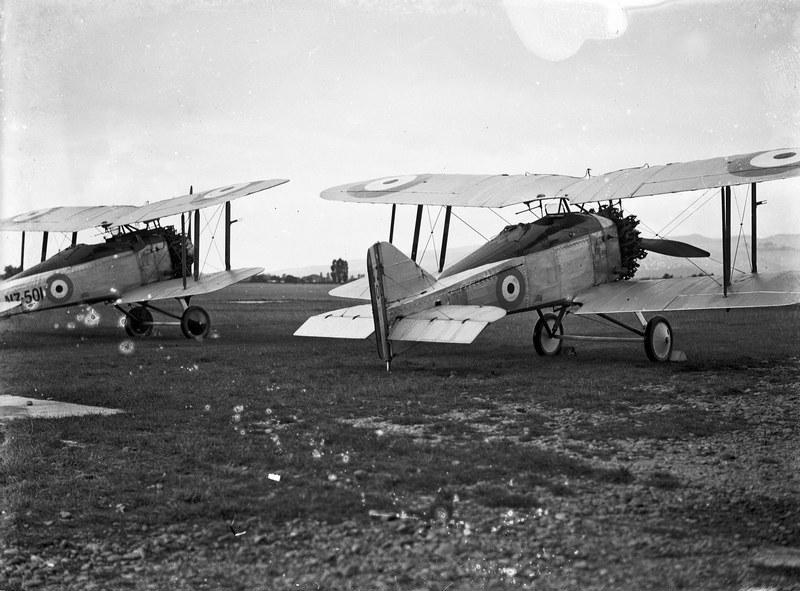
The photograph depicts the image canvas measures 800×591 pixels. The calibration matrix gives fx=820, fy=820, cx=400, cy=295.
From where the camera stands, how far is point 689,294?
41.5 feet


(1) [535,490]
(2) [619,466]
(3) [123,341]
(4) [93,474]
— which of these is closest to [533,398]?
(2) [619,466]

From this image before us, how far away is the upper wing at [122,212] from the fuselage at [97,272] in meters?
0.56

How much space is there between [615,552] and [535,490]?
4.11 feet

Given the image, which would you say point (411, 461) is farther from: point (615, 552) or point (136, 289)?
point (136, 289)

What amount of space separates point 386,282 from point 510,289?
236 cm

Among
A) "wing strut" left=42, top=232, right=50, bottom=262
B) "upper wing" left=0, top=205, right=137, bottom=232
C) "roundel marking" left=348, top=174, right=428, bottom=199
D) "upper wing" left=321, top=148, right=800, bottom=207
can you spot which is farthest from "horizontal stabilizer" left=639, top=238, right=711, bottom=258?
"wing strut" left=42, top=232, right=50, bottom=262

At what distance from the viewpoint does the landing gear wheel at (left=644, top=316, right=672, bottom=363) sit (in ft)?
41.6

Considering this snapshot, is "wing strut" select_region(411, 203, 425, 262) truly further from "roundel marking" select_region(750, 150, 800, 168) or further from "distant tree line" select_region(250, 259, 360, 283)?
"distant tree line" select_region(250, 259, 360, 283)

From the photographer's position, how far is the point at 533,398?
948 cm

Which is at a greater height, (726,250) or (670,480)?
(726,250)

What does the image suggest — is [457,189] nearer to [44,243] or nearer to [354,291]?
[354,291]

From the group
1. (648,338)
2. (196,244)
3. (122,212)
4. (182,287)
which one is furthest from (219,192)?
(648,338)

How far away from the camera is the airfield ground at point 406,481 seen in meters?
4.16

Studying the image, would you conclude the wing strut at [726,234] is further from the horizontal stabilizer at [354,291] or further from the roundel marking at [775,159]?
the horizontal stabilizer at [354,291]
